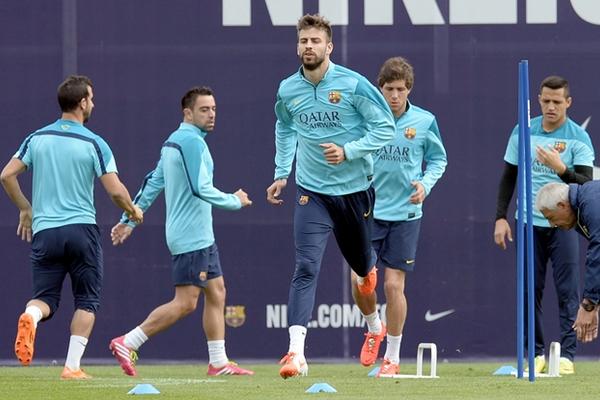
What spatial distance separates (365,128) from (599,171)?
330cm

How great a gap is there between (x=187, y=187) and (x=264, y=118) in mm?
1848

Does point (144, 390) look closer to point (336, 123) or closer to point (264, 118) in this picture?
point (336, 123)

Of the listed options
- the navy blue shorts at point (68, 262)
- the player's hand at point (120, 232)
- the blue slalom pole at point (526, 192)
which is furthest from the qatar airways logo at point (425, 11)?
the blue slalom pole at point (526, 192)

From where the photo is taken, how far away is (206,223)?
10141 millimetres

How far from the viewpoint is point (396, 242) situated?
1005 centimetres

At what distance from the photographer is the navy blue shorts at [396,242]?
10.0 metres

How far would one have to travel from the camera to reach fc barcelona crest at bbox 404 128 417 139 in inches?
396

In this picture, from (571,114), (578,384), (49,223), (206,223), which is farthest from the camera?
(571,114)

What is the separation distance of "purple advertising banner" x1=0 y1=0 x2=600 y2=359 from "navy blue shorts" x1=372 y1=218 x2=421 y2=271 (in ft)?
5.44

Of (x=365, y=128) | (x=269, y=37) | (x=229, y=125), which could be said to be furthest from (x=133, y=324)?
(x=365, y=128)

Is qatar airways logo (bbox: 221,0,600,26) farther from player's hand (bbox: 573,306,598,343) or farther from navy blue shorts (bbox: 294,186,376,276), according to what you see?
player's hand (bbox: 573,306,598,343)

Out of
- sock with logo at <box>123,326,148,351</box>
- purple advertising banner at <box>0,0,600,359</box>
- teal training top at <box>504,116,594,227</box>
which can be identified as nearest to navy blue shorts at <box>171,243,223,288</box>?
sock with logo at <box>123,326,148,351</box>

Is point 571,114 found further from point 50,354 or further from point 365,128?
point 50,354

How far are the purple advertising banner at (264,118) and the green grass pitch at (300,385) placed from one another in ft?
2.61
